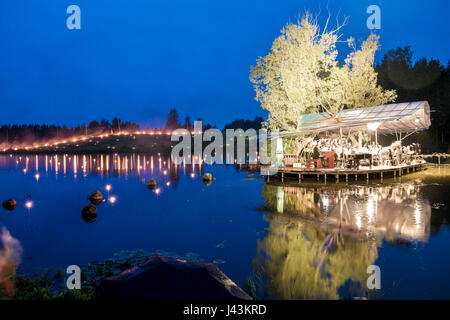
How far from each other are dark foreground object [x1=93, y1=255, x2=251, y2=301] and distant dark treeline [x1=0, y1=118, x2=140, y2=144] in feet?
527

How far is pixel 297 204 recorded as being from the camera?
1346 cm

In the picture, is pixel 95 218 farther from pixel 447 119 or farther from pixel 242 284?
pixel 447 119

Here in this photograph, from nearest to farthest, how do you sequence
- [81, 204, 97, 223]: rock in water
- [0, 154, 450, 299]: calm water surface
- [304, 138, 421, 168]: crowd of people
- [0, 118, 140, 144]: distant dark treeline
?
[0, 154, 450, 299]: calm water surface < [81, 204, 97, 223]: rock in water < [304, 138, 421, 168]: crowd of people < [0, 118, 140, 144]: distant dark treeline

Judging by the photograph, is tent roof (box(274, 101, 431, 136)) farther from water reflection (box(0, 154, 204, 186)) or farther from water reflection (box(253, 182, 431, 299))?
water reflection (box(0, 154, 204, 186))

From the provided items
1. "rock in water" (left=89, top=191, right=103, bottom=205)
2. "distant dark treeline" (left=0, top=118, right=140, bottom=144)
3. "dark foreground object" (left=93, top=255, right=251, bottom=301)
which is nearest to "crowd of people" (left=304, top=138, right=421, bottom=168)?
"rock in water" (left=89, top=191, right=103, bottom=205)

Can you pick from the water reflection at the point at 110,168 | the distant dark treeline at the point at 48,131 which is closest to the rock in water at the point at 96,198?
the water reflection at the point at 110,168

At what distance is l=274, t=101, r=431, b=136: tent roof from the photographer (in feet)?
72.5

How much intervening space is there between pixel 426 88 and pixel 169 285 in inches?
2130

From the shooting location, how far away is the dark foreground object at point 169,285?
332 centimetres

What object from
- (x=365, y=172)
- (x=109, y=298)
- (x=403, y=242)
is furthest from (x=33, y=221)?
(x=365, y=172)

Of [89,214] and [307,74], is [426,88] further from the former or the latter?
[89,214]

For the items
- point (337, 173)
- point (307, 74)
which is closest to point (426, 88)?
point (307, 74)

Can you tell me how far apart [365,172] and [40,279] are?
63.6ft
